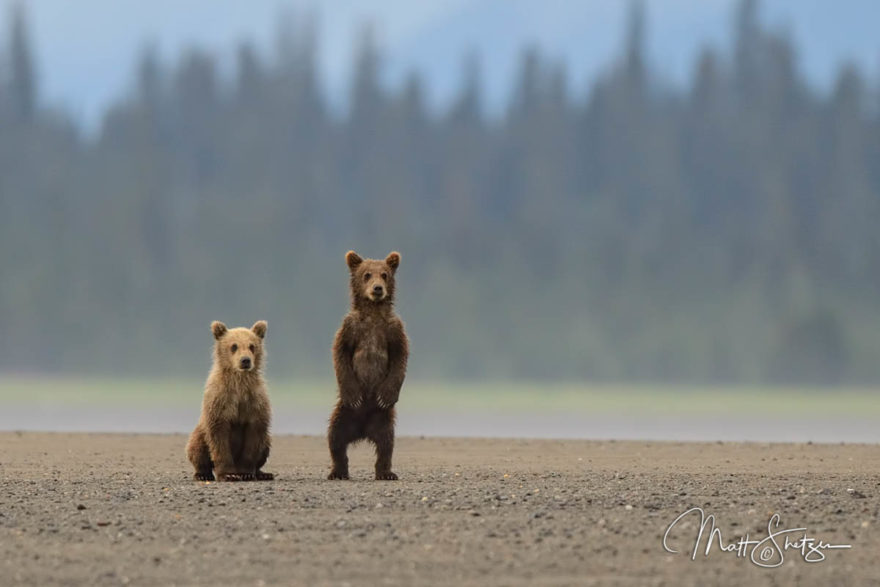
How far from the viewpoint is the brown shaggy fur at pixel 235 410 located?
14.5 meters

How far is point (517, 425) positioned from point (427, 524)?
73.6 ft

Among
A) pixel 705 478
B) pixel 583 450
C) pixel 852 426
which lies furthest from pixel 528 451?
pixel 852 426

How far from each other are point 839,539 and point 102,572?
552cm

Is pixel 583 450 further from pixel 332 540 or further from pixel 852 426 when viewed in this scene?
pixel 852 426

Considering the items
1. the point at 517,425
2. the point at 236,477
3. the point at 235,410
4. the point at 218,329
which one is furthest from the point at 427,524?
the point at 517,425

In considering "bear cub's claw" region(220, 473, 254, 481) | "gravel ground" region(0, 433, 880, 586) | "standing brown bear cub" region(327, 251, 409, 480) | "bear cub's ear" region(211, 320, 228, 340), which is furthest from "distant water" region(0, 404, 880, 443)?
"bear cub's ear" region(211, 320, 228, 340)

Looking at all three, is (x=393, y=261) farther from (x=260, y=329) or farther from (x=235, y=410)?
(x=235, y=410)

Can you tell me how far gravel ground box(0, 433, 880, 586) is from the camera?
10359 millimetres

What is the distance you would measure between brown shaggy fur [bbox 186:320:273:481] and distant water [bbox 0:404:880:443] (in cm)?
1271

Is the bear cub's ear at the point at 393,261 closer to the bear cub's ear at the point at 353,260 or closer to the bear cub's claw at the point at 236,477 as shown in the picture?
the bear cub's ear at the point at 353,260

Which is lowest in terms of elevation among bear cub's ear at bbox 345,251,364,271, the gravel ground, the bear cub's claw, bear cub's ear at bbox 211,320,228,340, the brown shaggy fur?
the gravel ground

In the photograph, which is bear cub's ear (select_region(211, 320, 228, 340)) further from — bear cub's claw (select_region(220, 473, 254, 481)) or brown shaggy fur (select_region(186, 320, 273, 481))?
bear cub's claw (select_region(220, 473, 254, 481))

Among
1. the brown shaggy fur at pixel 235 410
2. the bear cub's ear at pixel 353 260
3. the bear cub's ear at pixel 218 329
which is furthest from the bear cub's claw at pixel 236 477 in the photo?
the bear cub's ear at pixel 353 260

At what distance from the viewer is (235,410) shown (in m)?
14.6
